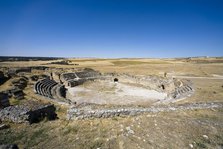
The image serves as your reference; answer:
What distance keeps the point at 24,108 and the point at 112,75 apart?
111ft

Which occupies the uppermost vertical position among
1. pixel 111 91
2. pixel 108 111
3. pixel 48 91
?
pixel 108 111

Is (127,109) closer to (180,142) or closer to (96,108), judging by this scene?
(96,108)

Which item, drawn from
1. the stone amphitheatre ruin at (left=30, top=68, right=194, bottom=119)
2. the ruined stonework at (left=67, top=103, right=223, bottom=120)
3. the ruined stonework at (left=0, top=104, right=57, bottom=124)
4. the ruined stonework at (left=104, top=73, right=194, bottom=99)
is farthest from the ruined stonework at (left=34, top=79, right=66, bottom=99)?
the ruined stonework at (left=104, top=73, right=194, bottom=99)

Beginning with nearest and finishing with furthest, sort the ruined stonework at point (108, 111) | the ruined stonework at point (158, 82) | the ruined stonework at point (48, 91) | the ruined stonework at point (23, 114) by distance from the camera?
the ruined stonework at point (23, 114) < the ruined stonework at point (108, 111) < the ruined stonework at point (48, 91) < the ruined stonework at point (158, 82)

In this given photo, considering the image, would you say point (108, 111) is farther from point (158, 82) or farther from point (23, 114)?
point (158, 82)

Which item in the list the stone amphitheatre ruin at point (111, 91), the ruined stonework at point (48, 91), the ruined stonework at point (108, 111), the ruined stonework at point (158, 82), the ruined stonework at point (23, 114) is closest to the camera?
the ruined stonework at point (23, 114)

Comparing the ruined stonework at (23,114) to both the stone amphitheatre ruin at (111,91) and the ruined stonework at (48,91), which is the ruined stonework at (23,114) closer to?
the stone amphitheatre ruin at (111,91)

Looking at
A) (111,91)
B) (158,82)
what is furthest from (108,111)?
(158,82)

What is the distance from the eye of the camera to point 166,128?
26.9ft

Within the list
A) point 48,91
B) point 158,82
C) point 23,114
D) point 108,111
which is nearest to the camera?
point 23,114

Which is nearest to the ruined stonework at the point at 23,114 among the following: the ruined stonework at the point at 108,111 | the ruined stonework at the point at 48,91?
the ruined stonework at the point at 108,111

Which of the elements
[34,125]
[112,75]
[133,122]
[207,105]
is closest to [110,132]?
[133,122]

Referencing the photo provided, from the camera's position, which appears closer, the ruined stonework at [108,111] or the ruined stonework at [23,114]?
the ruined stonework at [23,114]

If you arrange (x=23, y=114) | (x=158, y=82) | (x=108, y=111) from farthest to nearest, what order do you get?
(x=158, y=82), (x=108, y=111), (x=23, y=114)
